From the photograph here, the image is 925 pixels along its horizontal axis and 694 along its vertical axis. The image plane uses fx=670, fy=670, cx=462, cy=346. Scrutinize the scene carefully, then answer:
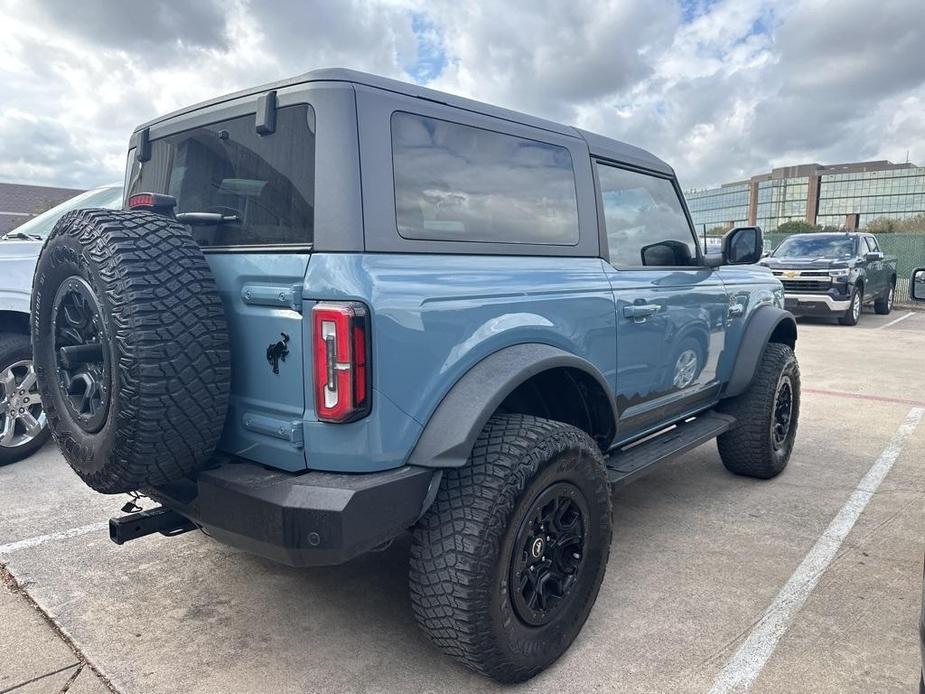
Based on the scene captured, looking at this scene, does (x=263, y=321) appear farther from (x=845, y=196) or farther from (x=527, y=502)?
(x=845, y=196)

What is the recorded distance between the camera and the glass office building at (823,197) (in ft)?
210

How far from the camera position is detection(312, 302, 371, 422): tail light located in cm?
192

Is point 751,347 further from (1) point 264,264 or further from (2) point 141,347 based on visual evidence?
(2) point 141,347

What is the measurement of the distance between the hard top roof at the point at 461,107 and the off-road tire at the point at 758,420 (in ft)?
4.65

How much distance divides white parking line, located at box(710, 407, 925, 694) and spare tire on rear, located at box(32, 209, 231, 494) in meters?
1.96

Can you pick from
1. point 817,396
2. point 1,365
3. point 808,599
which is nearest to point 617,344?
point 808,599

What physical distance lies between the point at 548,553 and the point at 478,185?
54.4 inches

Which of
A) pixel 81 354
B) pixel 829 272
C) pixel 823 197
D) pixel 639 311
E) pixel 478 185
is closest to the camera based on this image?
pixel 81 354

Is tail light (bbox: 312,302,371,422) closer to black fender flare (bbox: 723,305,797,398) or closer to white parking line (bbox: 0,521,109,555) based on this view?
white parking line (bbox: 0,521,109,555)

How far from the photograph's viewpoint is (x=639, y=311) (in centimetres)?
309

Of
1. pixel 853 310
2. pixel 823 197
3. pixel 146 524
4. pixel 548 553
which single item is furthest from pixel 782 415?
pixel 823 197

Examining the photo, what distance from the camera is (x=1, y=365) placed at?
434cm

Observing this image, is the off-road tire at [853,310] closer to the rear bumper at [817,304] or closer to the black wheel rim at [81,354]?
the rear bumper at [817,304]

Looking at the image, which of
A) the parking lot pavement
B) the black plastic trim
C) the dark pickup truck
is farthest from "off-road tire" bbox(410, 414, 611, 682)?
the dark pickup truck
